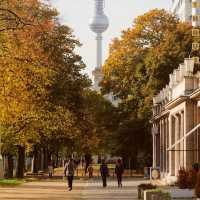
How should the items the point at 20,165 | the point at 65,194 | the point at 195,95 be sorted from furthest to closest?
1. the point at 20,165
2. the point at 195,95
3. the point at 65,194

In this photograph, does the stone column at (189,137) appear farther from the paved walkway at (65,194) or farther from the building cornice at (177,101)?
the paved walkway at (65,194)

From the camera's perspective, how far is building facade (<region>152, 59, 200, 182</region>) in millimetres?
41688

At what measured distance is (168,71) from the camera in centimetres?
6775

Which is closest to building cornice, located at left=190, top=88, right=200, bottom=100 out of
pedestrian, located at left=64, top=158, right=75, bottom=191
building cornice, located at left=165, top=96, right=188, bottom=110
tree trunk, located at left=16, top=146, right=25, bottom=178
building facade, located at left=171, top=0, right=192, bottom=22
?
building cornice, located at left=165, top=96, right=188, bottom=110

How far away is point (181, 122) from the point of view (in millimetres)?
44781

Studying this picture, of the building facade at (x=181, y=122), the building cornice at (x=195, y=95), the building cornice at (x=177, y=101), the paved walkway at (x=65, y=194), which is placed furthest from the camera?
the building cornice at (x=177, y=101)

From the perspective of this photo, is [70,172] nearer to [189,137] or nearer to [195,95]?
[189,137]

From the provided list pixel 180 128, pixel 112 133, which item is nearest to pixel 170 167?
pixel 180 128

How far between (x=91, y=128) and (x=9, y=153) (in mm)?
11753

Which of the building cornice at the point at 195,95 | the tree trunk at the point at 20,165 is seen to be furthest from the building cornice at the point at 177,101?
the tree trunk at the point at 20,165

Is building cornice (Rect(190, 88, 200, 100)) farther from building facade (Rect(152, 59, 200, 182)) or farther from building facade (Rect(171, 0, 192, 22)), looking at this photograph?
building facade (Rect(171, 0, 192, 22))

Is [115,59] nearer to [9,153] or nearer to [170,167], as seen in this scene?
[9,153]

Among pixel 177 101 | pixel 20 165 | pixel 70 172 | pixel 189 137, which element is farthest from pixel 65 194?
pixel 20 165

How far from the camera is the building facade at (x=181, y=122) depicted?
4169 cm
